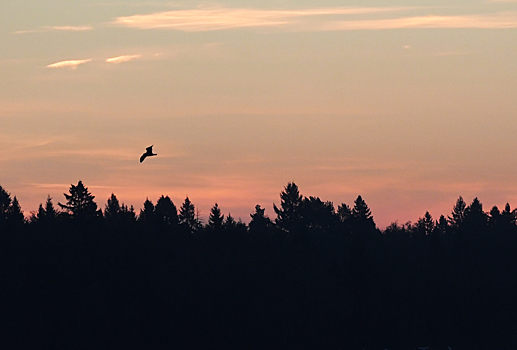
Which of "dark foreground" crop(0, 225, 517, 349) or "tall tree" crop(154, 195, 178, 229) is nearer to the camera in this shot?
"dark foreground" crop(0, 225, 517, 349)

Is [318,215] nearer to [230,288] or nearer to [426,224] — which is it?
[426,224]

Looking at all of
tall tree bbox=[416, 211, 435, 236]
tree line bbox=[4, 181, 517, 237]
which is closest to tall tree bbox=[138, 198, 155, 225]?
tree line bbox=[4, 181, 517, 237]

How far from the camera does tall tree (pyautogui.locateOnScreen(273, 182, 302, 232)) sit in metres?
170

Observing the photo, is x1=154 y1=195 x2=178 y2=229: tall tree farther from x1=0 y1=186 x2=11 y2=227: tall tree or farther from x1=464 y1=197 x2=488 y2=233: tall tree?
x1=464 y1=197 x2=488 y2=233: tall tree

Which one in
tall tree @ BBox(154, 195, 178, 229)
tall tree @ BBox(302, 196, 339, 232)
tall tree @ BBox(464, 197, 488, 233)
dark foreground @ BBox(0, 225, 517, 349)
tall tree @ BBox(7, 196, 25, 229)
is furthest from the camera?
tall tree @ BBox(302, 196, 339, 232)

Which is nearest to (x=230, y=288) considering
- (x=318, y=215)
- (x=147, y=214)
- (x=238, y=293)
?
(x=238, y=293)

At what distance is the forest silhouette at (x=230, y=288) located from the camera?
110312mm

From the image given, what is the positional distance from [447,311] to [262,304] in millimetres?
28655

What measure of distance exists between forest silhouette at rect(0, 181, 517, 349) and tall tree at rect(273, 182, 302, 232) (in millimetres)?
18370

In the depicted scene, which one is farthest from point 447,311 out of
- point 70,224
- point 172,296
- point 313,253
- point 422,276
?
point 70,224

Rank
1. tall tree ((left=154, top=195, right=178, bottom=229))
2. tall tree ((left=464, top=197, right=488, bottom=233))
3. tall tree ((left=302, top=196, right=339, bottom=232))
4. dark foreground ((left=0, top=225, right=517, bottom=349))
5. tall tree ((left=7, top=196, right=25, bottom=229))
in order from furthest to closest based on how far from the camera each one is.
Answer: tall tree ((left=302, top=196, right=339, bottom=232)), tall tree ((left=464, top=197, right=488, bottom=233)), tall tree ((left=154, top=195, right=178, bottom=229)), tall tree ((left=7, top=196, right=25, bottom=229)), dark foreground ((left=0, top=225, right=517, bottom=349))

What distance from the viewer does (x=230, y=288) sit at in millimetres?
120562

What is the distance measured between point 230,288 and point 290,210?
53.6 metres

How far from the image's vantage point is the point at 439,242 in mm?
147875
